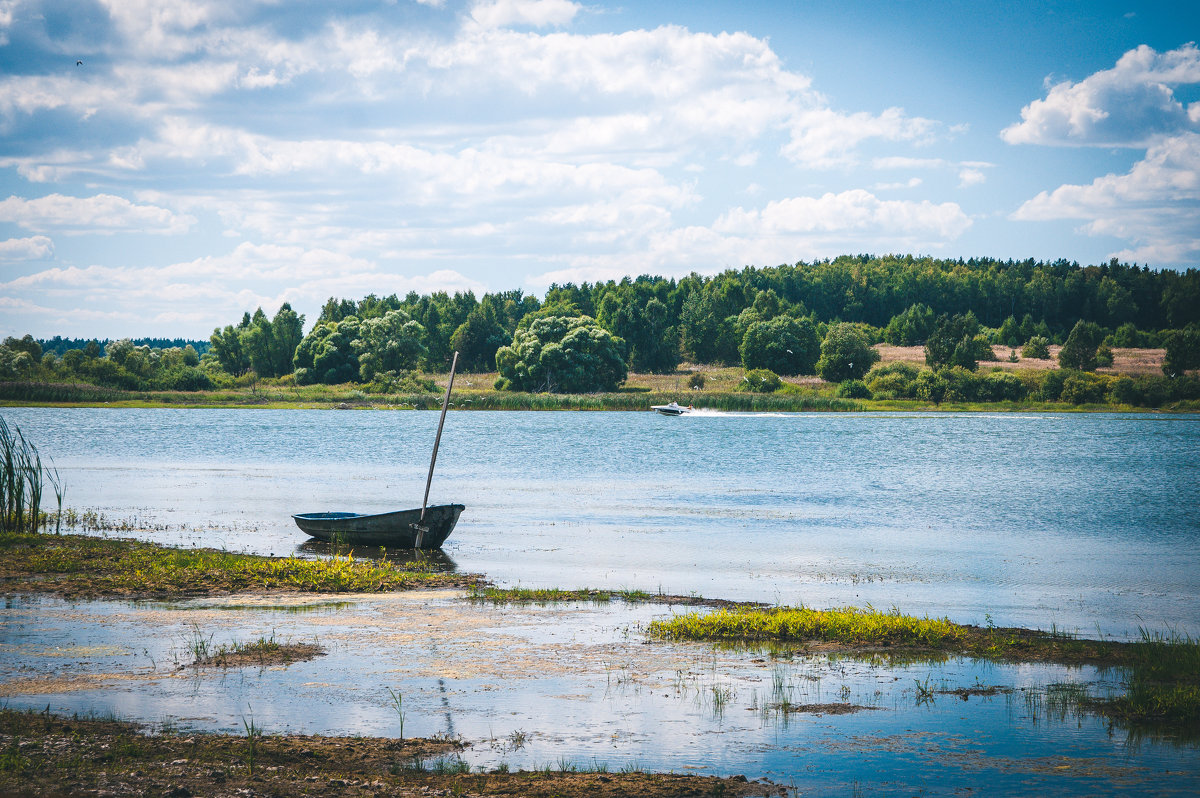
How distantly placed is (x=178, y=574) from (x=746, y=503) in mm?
27753

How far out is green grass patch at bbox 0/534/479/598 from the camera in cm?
2003

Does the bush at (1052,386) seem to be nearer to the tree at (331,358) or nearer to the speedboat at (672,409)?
the speedboat at (672,409)

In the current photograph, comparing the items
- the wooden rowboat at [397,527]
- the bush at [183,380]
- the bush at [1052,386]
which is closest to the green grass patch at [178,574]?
the wooden rowboat at [397,527]

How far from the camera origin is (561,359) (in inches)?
5527

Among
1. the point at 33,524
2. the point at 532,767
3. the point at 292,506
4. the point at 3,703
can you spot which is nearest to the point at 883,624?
the point at 532,767

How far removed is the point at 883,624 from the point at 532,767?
881 centimetres

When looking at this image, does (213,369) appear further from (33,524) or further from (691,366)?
(33,524)

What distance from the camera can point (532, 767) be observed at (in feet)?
35.0

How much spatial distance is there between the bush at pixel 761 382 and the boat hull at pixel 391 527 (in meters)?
120

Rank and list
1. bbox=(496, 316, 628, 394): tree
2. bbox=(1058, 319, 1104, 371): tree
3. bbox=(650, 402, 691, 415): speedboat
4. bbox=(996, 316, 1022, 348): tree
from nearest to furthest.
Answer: bbox=(650, 402, 691, 415): speedboat → bbox=(496, 316, 628, 394): tree → bbox=(1058, 319, 1104, 371): tree → bbox=(996, 316, 1022, 348): tree

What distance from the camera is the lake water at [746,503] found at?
24.5 meters

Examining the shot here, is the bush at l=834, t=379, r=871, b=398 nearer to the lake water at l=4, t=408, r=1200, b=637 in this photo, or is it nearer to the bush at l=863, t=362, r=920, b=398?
the bush at l=863, t=362, r=920, b=398

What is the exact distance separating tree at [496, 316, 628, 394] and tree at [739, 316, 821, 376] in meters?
27.6

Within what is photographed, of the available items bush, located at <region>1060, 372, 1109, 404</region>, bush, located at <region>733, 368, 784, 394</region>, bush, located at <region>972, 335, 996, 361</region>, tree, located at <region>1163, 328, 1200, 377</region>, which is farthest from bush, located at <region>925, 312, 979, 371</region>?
tree, located at <region>1163, 328, 1200, 377</region>
